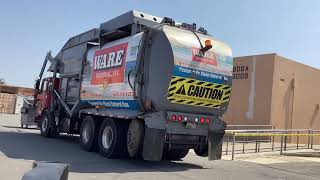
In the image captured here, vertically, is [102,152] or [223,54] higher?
[223,54]

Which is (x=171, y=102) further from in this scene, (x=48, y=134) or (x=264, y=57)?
(x=264, y=57)

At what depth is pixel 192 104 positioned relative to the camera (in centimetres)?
1262

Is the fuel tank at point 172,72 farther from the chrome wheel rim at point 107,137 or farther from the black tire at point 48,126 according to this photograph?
the black tire at point 48,126

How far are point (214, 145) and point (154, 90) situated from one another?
8.21ft

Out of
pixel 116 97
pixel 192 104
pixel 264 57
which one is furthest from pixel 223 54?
pixel 264 57

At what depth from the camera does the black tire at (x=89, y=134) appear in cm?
1478

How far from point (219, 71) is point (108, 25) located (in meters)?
4.50

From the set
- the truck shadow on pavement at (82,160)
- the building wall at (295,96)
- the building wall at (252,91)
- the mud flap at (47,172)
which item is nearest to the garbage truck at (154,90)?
the truck shadow on pavement at (82,160)

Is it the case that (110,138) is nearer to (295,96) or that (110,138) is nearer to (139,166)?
(139,166)

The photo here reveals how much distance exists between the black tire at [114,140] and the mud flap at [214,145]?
2.44 m

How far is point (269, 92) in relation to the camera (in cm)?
2681

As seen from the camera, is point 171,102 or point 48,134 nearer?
point 171,102

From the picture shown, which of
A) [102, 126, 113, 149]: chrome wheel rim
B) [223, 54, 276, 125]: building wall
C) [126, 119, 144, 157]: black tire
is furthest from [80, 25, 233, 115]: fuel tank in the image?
[223, 54, 276, 125]: building wall

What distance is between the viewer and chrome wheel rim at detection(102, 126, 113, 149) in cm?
1379
